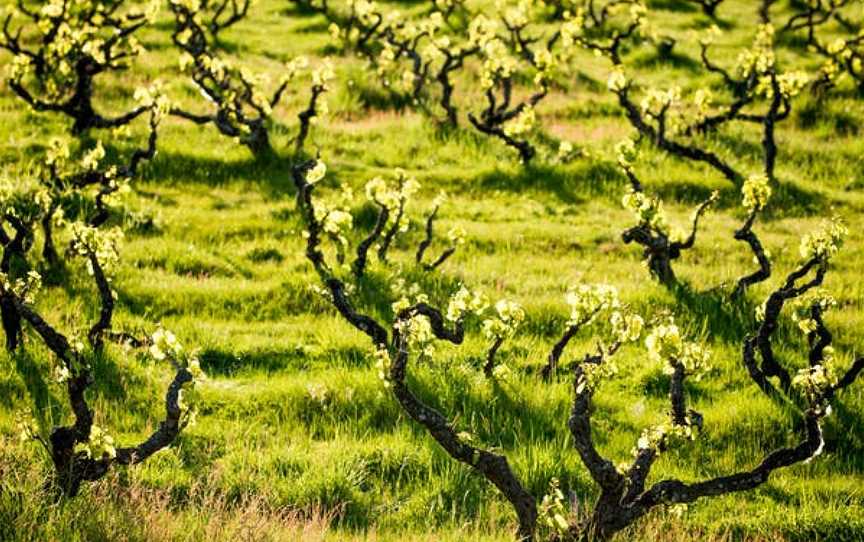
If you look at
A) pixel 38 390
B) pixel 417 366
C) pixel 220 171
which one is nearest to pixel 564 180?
pixel 220 171

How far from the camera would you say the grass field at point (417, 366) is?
867 cm

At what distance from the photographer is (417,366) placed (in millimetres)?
11023

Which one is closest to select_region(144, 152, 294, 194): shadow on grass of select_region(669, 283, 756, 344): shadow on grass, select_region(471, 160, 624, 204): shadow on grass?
select_region(471, 160, 624, 204): shadow on grass

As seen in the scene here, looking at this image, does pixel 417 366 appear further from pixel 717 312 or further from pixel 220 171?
pixel 220 171

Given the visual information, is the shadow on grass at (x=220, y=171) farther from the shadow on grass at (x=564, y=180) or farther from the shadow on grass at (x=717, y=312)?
the shadow on grass at (x=717, y=312)

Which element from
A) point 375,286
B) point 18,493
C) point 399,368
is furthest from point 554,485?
point 375,286

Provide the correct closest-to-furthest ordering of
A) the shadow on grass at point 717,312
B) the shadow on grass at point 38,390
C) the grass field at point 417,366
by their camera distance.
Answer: the grass field at point 417,366 < the shadow on grass at point 38,390 < the shadow on grass at point 717,312

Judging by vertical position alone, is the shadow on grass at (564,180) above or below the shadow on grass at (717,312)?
above

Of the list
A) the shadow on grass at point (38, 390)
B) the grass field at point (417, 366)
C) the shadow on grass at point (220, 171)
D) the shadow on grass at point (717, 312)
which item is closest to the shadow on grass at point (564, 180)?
the grass field at point (417, 366)

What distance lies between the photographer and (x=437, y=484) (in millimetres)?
9070

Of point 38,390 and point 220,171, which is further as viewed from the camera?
point 220,171

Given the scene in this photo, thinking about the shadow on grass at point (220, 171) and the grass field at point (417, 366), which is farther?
the shadow on grass at point (220, 171)

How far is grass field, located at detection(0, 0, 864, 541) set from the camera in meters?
8.67

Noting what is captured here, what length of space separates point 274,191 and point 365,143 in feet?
10.5
